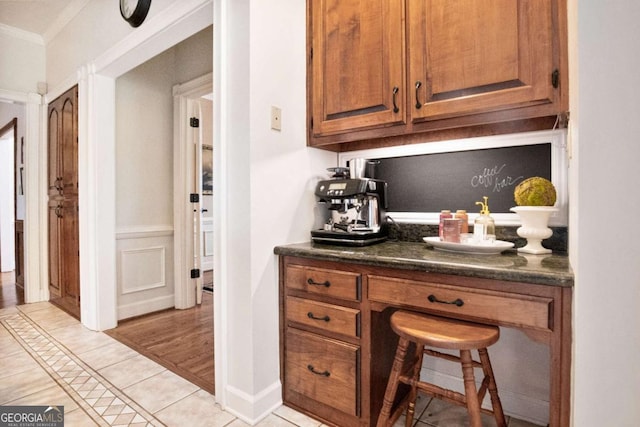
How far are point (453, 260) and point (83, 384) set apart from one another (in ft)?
7.02

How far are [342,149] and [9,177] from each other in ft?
20.7

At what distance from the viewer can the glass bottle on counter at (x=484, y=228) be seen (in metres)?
1.51

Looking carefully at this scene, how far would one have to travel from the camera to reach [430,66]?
5.05 feet

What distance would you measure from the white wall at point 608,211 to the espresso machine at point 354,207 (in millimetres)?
915

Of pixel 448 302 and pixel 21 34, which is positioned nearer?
pixel 448 302

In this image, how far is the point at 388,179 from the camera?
2016 mm

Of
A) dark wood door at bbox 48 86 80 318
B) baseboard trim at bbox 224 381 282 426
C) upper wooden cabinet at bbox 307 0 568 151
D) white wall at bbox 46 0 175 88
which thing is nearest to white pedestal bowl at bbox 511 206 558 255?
upper wooden cabinet at bbox 307 0 568 151

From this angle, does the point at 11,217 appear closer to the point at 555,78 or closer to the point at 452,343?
the point at 452,343

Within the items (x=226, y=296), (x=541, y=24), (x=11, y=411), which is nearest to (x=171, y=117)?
(x=226, y=296)

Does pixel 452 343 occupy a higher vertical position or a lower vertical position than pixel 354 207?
lower

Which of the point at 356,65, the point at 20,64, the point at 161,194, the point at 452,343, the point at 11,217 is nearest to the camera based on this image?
the point at 452,343

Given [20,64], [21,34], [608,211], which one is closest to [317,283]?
[608,211]

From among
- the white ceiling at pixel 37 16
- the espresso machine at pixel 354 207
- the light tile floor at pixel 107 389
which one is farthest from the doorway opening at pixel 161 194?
the espresso machine at pixel 354 207

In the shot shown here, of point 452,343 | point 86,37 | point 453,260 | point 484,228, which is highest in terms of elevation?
point 86,37
